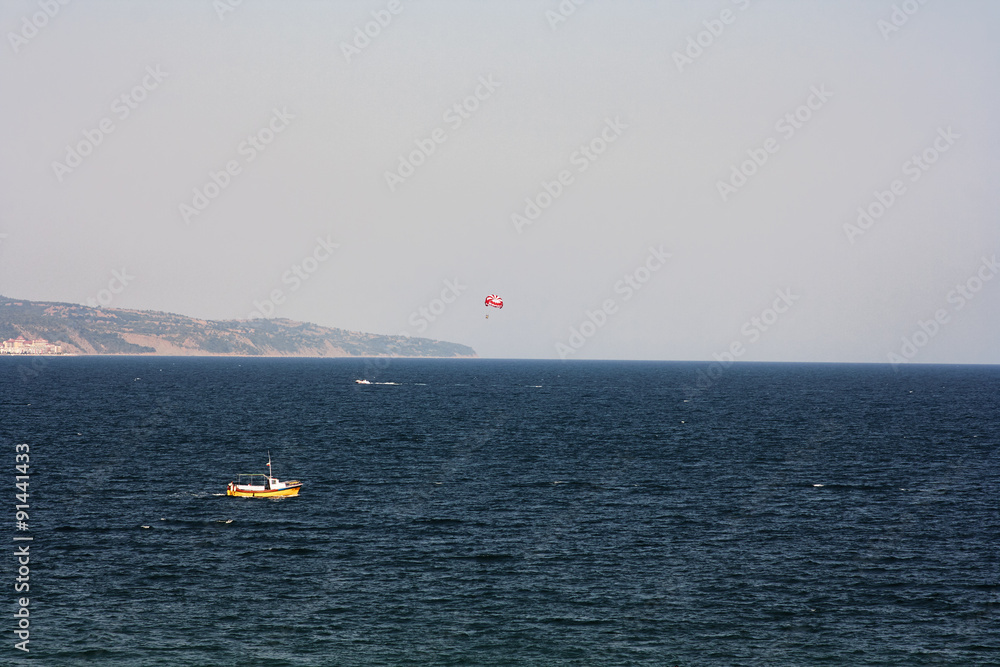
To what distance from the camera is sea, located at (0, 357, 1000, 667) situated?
47688mm

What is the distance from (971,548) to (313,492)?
59482 millimetres

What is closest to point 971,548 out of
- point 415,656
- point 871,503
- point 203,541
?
point 871,503

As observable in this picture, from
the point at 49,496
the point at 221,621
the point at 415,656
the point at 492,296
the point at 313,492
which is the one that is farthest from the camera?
the point at 492,296

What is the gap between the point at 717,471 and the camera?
103188 millimetres

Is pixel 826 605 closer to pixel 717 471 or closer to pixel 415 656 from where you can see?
pixel 415 656

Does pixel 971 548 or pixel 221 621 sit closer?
pixel 221 621

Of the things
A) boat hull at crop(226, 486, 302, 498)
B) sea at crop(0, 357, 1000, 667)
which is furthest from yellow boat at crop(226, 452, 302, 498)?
sea at crop(0, 357, 1000, 667)

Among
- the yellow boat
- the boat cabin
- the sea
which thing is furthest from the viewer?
the boat cabin

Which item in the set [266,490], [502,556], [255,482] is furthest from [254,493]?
[502,556]

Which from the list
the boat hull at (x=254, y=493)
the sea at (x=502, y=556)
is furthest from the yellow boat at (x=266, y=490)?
the sea at (x=502, y=556)

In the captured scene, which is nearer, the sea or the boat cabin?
the sea

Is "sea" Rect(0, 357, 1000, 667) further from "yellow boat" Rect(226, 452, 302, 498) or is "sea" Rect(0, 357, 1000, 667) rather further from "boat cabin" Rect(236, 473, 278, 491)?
"boat cabin" Rect(236, 473, 278, 491)

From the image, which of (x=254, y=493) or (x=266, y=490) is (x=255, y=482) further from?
(x=266, y=490)

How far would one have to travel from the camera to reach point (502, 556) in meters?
63.9
